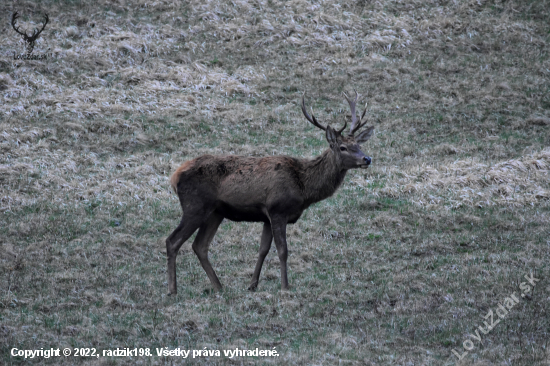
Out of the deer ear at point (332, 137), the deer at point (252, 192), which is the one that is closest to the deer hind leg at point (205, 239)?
the deer at point (252, 192)

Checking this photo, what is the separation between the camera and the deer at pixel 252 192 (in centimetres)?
984

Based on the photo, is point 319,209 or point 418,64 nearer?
point 319,209

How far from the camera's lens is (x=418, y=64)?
72.9 feet

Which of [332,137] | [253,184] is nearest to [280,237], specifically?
[253,184]

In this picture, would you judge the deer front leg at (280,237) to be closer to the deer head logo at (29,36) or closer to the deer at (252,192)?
the deer at (252,192)

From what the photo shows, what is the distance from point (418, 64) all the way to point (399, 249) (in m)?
12.2

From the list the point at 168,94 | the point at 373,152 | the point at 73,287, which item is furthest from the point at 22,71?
the point at 73,287

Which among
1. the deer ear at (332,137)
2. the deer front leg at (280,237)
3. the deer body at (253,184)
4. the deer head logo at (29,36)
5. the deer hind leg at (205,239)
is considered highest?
the deer ear at (332,137)

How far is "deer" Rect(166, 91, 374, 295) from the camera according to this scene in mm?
9836

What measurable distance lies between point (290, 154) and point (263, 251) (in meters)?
6.86

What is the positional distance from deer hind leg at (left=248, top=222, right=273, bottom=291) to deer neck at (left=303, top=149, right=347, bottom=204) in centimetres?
78

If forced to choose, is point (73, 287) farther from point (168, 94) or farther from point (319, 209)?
point (168, 94)

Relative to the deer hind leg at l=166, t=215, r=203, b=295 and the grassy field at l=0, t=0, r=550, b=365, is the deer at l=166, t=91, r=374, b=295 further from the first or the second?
the grassy field at l=0, t=0, r=550, b=365

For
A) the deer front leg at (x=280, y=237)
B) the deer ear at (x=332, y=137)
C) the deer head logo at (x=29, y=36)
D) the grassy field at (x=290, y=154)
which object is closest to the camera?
the grassy field at (x=290, y=154)
